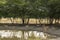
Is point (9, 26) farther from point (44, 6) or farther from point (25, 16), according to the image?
point (44, 6)

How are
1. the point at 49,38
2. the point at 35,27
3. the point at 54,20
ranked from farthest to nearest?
the point at 54,20, the point at 35,27, the point at 49,38

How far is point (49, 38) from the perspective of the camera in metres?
12.4

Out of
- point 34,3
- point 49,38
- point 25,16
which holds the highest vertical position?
point 34,3

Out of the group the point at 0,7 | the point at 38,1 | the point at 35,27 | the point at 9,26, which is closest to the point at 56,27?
the point at 35,27

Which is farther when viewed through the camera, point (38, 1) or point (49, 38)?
point (38, 1)

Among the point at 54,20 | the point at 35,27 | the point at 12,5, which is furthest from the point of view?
the point at 54,20

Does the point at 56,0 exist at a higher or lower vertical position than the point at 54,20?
higher

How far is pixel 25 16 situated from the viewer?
18.2 meters

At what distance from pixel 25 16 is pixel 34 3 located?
1578mm

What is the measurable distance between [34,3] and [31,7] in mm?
487

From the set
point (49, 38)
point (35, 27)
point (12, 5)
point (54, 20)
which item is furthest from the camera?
point (54, 20)

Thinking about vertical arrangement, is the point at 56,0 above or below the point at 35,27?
above

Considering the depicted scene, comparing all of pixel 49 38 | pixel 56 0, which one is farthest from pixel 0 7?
pixel 49 38

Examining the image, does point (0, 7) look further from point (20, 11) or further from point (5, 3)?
point (20, 11)
